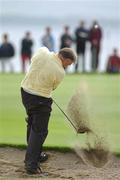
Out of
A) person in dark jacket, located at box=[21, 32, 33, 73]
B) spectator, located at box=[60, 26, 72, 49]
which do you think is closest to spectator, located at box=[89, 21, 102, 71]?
spectator, located at box=[60, 26, 72, 49]

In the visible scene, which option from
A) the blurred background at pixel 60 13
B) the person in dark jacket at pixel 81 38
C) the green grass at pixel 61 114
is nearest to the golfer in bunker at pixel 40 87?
the green grass at pixel 61 114

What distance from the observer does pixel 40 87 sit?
11.4 meters

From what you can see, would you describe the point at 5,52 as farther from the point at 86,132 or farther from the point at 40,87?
the point at 40,87

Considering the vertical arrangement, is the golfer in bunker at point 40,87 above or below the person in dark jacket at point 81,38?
above

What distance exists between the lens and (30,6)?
5056 cm

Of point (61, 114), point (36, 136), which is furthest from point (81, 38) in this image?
point (36, 136)

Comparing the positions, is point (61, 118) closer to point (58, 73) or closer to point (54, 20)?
point (58, 73)

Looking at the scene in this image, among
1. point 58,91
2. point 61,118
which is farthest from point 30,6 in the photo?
point 61,118

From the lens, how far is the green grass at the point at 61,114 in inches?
552

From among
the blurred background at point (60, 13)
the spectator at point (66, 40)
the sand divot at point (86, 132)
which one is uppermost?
the sand divot at point (86, 132)

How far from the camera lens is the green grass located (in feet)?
46.0

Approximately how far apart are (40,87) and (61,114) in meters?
7.20

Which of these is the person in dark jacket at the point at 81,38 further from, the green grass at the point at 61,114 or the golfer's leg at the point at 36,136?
the golfer's leg at the point at 36,136

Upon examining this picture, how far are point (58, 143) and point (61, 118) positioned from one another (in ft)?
12.3
